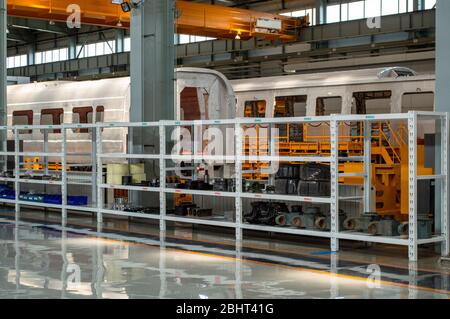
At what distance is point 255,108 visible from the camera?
21.0m

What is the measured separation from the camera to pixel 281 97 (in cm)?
2006

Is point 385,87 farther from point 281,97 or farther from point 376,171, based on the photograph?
point 376,171

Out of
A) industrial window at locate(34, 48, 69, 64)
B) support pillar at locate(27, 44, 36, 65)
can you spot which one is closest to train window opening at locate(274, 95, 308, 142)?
industrial window at locate(34, 48, 69, 64)

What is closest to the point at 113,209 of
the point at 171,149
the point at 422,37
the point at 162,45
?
the point at 171,149

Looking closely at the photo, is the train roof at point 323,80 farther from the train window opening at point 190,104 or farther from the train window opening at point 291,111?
the train window opening at point 190,104

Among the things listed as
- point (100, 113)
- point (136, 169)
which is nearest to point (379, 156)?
point (136, 169)

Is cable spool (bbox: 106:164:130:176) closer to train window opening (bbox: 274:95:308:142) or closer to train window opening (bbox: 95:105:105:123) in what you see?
train window opening (bbox: 95:105:105:123)

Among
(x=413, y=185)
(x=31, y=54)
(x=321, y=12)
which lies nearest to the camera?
(x=413, y=185)

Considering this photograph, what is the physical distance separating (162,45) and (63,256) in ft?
20.7

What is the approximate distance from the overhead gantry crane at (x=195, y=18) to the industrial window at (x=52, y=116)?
8.61 feet

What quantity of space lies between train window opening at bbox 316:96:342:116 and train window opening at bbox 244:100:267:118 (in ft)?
6.67

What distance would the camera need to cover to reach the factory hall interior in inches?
333

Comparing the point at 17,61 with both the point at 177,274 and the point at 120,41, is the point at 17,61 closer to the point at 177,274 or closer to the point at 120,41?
the point at 120,41

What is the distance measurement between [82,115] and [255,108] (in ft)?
16.2
